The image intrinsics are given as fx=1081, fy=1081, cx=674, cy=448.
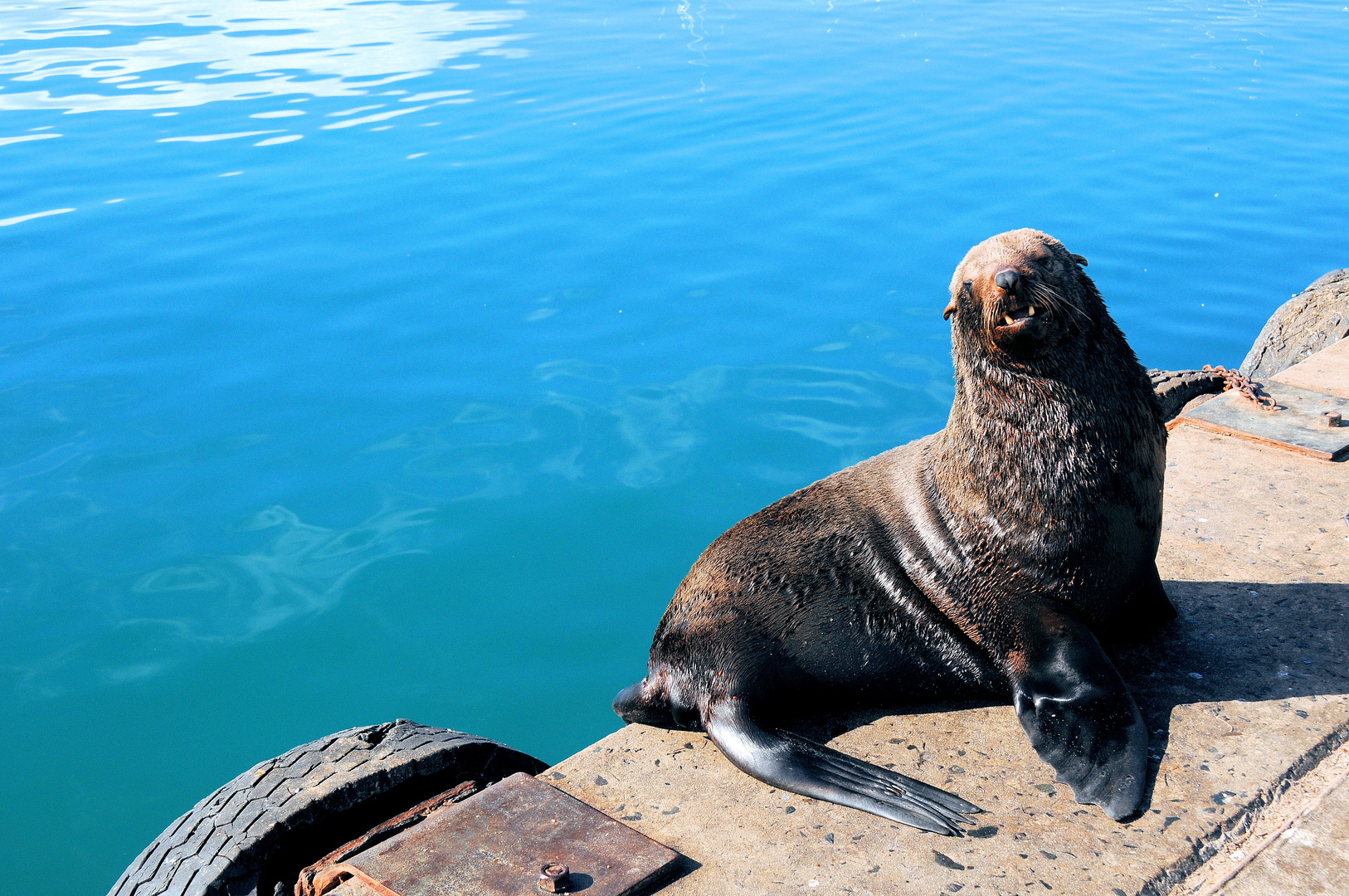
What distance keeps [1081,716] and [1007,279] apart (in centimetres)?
121

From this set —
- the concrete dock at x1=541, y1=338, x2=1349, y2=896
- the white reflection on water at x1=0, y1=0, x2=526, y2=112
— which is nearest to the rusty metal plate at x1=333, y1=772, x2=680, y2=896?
the concrete dock at x1=541, y1=338, x2=1349, y2=896

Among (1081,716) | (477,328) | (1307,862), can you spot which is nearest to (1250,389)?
(1081,716)

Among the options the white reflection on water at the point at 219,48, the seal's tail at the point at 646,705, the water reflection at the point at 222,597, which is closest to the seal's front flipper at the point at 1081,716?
the seal's tail at the point at 646,705

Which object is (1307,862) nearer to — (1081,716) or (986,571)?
(1081,716)

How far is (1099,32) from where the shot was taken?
873 inches

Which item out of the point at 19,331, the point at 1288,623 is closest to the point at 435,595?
the point at 1288,623

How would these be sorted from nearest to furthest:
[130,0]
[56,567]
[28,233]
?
[56,567] → [28,233] → [130,0]

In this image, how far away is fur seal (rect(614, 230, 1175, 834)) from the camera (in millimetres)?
3076

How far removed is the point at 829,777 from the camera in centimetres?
284

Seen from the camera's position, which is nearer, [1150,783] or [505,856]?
[505,856]

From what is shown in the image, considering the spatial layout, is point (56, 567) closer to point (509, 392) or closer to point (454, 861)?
point (509, 392)

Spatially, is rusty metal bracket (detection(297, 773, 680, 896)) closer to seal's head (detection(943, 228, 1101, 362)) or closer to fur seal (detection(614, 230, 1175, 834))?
fur seal (detection(614, 230, 1175, 834))

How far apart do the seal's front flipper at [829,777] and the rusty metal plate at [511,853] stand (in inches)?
17.0

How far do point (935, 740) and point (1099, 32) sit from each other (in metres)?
22.7
